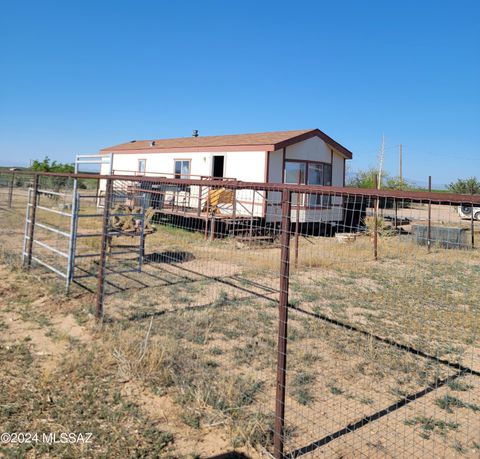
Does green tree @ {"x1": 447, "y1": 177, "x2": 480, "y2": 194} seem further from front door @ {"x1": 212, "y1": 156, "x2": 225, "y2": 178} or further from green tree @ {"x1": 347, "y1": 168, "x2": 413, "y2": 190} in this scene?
front door @ {"x1": 212, "y1": 156, "x2": 225, "y2": 178}

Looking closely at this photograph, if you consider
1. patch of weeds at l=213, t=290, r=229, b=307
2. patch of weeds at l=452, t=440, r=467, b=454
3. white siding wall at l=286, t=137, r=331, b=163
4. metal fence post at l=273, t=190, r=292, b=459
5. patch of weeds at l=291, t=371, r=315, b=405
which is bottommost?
patch of weeds at l=452, t=440, r=467, b=454

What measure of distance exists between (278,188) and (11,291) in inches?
190

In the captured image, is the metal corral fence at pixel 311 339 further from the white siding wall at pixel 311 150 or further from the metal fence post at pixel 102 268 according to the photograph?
the white siding wall at pixel 311 150

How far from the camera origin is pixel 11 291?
621 centimetres

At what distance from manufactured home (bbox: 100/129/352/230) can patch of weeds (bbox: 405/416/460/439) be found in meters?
10.1

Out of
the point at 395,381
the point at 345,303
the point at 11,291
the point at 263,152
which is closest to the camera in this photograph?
the point at 395,381

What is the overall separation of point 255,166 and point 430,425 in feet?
40.1

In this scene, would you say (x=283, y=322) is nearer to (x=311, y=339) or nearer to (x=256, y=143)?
(x=311, y=339)

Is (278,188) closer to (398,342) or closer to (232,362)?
(232,362)

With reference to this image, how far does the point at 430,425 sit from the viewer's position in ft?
10.7

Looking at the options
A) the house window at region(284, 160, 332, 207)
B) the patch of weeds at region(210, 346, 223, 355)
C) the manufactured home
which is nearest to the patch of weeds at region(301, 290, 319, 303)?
the patch of weeds at region(210, 346, 223, 355)

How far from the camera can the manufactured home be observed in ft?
47.3

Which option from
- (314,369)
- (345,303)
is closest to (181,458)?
(314,369)

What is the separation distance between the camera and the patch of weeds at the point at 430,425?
125 inches
